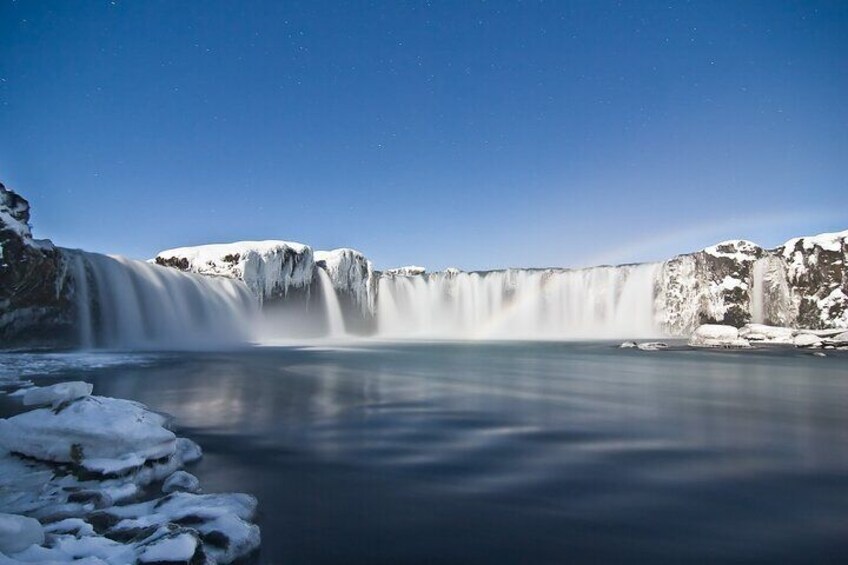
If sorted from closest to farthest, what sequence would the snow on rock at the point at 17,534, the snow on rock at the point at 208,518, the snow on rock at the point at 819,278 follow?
1. the snow on rock at the point at 17,534
2. the snow on rock at the point at 208,518
3. the snow on rock at the point at 819,278

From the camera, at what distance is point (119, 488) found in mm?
3713

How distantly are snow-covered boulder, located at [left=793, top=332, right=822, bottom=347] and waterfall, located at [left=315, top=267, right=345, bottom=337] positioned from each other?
29813mm

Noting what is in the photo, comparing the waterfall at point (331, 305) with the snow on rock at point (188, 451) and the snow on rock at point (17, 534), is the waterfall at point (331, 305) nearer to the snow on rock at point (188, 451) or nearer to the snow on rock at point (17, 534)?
the snow on rock at point (188, 451)

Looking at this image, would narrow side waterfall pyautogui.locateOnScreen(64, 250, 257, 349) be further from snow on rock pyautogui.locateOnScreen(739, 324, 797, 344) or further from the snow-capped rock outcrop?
the snow-capped rock outcrop

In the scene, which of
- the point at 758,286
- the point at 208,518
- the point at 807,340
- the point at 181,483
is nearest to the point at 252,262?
the point at 181,483

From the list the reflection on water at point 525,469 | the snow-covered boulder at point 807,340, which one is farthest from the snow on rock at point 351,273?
the snow-covered boulder at point 807,340

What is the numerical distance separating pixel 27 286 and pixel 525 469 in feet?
65.4

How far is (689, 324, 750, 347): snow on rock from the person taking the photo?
24938mm

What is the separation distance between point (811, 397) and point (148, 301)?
25.1 m

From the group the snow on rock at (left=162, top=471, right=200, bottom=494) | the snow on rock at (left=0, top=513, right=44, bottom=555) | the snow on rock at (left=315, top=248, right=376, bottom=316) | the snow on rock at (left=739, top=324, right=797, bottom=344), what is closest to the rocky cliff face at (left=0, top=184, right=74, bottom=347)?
the snow on rock at (left=162, top=471, right=200, bottom=494)

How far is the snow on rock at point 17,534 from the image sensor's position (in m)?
2.33

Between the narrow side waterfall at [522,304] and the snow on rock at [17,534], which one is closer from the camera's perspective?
the snow on rock at [17,534]

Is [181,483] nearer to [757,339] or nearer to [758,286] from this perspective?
[757,339]

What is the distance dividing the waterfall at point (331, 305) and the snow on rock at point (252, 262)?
3555 millimetres
